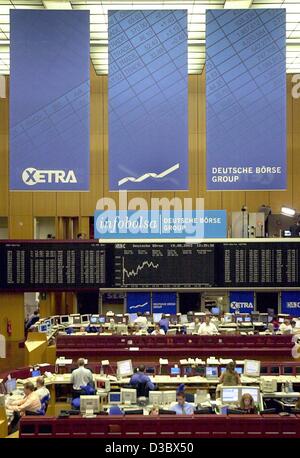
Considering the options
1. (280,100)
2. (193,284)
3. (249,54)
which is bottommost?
(193,284)

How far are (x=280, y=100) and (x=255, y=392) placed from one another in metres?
4.91

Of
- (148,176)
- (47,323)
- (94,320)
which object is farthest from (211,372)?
(94,320)

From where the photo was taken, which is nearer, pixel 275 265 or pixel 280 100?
pixel 280 100

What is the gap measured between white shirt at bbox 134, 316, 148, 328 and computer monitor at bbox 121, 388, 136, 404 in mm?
7033

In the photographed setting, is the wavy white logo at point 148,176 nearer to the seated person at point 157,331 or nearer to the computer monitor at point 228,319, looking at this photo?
the seated person at point 157,331

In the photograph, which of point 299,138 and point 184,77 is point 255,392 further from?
point 299,138

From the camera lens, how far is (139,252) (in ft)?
62.7

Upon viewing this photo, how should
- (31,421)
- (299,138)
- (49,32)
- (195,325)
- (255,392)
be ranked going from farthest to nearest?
1. (299,138)
2. (195,325)
3. (49,32)
4. (255,392)
5. (31,421)

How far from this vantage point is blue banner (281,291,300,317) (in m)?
21.2

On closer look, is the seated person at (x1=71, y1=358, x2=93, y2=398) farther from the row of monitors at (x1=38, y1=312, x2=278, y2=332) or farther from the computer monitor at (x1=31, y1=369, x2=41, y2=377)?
the row of monitors at (x1=38, y1=312, x2=278, y2=332)

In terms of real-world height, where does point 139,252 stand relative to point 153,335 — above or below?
above

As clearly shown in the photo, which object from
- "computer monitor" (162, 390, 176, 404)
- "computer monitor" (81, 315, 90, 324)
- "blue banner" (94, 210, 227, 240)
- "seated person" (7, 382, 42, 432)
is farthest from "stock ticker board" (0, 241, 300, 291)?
"seated person" (7, 382, 42, 432)
